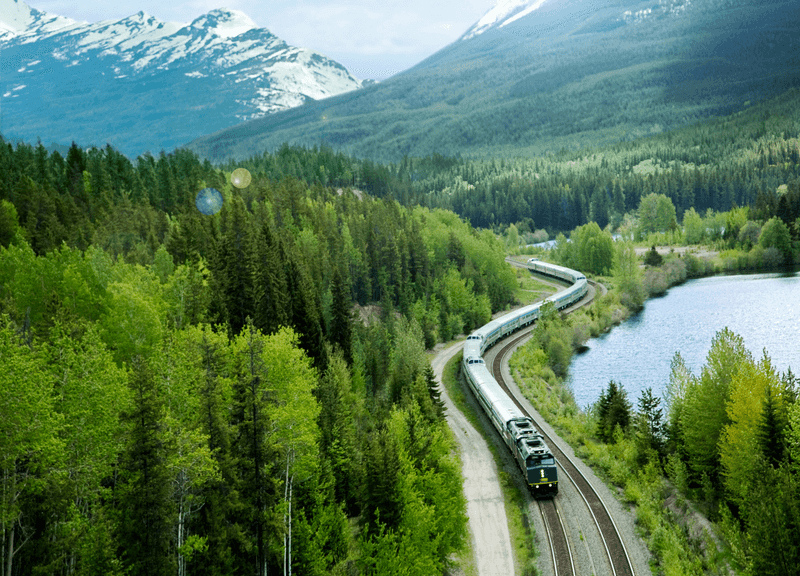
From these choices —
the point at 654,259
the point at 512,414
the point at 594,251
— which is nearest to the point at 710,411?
the point at 512,414

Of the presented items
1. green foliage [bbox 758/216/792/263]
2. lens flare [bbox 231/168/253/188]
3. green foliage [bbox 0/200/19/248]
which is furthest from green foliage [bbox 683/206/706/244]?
green foliage [bbox 0/200/19/248]

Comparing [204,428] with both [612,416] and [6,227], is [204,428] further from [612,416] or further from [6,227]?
[6,227]

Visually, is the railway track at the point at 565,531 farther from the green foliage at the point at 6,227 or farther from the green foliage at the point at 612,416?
the green foliage at the point at 6,227

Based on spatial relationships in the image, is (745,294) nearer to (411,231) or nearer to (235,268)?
(411,231)

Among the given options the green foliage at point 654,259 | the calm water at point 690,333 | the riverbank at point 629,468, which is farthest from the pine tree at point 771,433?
the green foliage at point 654,259

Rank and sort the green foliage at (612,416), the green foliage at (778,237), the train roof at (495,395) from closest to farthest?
the train roof at (495,395) → the green foliage at (612,416) → the green foliage at (778,237)

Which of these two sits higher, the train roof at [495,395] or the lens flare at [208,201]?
the lens flare at [208,201]

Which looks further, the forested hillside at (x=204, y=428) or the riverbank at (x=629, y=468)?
the riverbank at (x=629, y=468)
